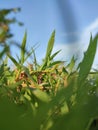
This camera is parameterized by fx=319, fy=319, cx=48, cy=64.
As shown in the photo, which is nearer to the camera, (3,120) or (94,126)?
(3,120)

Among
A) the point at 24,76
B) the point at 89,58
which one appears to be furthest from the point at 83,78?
the point at 24,76

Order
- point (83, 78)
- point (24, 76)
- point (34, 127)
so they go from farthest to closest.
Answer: point (24, 76), point (83, 78), point (34, 127)

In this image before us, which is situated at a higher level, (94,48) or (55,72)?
(94,48)

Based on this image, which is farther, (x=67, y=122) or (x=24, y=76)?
(x=24, y=76)

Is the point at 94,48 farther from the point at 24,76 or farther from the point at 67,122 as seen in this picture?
the point at 24,76

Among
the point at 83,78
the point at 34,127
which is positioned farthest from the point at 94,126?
the point at 34,127

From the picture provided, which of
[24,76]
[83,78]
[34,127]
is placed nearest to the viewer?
[34,127]

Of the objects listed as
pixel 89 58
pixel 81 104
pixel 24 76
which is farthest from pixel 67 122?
pixel 24 76

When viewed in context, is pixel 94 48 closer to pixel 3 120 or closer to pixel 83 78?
pixel 83 78
